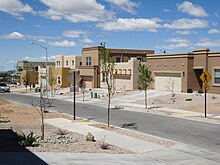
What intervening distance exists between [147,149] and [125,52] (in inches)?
1954

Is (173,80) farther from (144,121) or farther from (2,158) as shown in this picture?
(2,158)

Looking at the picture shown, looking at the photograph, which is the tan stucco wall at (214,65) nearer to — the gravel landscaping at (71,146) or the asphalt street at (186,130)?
the asphalt street at (186,130)

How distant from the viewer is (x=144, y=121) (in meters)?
20.9

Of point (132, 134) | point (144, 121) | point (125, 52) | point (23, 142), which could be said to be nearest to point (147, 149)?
point (132, 134)

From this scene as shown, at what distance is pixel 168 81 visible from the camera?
1710 inches

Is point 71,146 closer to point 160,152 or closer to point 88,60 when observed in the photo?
point 160,152

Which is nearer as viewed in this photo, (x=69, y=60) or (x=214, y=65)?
(x=214, y=65)

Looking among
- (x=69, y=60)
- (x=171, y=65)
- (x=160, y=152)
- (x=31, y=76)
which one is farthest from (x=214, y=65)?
(x=31, y=76)

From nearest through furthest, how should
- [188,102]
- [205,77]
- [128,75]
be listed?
[205,77], [188,102], [128,75]

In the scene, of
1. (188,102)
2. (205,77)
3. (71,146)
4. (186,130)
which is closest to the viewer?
(71,146)

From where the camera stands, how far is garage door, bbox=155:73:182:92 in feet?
137

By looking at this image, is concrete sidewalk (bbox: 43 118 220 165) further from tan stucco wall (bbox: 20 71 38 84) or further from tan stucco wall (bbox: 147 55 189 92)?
tan stucco wall (bbox: 20 71 38 84)

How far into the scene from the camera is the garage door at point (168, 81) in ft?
137

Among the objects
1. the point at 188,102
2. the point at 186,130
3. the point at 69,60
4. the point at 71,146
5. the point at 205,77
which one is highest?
the point at 69,60
